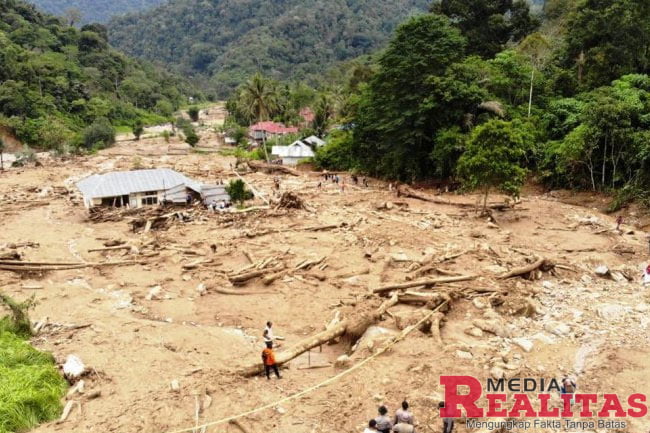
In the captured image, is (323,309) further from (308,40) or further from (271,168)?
(308,40)

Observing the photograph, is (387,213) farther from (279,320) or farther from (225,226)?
(279,320)

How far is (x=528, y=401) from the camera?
9.43 m

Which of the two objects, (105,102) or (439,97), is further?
(105,102)

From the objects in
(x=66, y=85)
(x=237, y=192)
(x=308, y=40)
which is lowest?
(x=237, y=192)

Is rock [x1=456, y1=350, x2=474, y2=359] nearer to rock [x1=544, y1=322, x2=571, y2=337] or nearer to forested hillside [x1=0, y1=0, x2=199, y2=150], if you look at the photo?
rock [x1=544, y1=322, x2=571, y2=337]

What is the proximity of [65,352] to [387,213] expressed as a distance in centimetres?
1850

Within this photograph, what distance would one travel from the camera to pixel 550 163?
3108 centimetres

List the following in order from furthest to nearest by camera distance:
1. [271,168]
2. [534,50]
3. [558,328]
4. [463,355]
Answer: [271,168] → [534,50] → [558,328] → [463,355]

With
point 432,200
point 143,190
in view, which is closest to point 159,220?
point 143,190

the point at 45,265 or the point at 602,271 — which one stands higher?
the point at 602,271

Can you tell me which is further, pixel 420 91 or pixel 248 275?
pixel 420 91

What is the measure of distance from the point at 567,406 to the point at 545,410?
465 mm

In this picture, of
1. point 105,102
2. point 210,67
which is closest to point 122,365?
point 105,102


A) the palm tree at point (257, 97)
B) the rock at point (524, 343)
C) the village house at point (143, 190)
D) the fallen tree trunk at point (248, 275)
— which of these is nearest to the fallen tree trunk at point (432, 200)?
the village house at point (143, 190)
